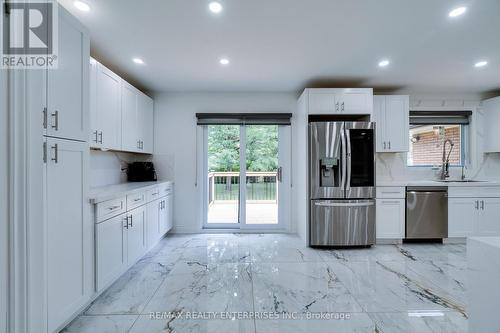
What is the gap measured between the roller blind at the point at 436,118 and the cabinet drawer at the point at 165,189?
4.29 meters

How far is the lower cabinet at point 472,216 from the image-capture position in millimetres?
3525

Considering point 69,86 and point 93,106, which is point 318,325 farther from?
point 93,106

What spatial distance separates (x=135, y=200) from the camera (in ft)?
8.64

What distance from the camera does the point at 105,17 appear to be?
6.66 feet

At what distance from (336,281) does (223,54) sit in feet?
9.08

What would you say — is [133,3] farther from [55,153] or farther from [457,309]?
[457,309]

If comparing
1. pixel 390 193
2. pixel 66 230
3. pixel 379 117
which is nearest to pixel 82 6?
pixel 66 230

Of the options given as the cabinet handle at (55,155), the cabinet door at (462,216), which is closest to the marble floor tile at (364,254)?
the cabinet door at (462,216)

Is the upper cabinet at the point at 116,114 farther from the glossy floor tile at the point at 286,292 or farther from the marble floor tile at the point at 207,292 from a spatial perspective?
the marble floor tile at the point at 207,292

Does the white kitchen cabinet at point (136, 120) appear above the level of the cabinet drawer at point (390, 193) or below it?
above

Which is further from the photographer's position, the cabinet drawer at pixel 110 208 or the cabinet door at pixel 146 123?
the cabinet door at pixel 146 123

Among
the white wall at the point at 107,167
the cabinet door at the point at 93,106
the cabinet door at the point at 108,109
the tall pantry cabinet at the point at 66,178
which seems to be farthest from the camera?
the white wall at the point at 107,167

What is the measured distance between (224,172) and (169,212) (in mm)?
1129

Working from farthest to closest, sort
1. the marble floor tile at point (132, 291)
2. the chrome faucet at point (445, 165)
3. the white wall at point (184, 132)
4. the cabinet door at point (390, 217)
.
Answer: the white wall at point (184, 132), the chrome faucet at point (445, 165), the cabinet door at point (390, 217), the marble floor tile at point (132, 291)
